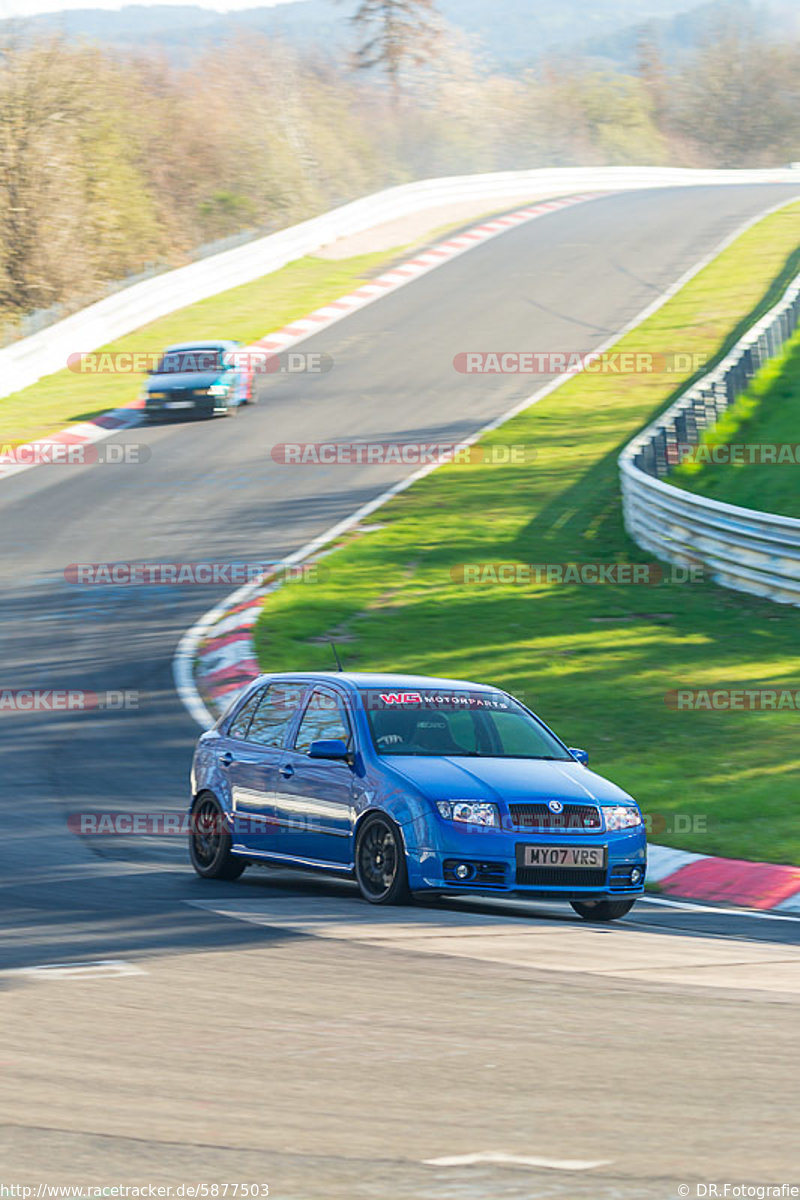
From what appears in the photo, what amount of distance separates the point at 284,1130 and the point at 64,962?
2962 millimetres

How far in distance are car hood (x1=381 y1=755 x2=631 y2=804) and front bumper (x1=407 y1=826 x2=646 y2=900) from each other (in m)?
0.23

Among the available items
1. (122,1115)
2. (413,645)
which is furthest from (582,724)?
(122,1115)

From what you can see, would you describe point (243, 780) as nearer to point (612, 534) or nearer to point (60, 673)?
point (60, 673)

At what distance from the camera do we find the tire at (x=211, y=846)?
11.2 meters

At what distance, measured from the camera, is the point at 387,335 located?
40125 millimetres

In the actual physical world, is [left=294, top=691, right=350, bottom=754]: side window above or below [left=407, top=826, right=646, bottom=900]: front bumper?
above

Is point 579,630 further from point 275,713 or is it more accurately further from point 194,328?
point 194,328

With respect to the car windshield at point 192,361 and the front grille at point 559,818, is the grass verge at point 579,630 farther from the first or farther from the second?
the car windshield at point 192,361

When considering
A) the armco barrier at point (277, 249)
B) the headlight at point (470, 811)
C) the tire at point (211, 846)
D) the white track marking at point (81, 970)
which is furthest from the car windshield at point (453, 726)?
the armco barrier at point (277, 249)

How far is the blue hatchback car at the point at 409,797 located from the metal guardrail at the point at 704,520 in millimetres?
9175

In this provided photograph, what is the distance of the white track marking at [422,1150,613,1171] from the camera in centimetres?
489

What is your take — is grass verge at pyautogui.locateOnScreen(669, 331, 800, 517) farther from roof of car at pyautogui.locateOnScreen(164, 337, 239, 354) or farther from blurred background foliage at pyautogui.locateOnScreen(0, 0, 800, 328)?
blurred background foliage at pyautogui.locateOnScreen(0, 0, 800, 328)

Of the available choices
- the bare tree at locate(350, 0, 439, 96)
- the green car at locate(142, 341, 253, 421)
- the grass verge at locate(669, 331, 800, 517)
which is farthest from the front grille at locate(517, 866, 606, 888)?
the bare tree at locate(350, 0, 439, 96)

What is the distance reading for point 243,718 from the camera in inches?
459
